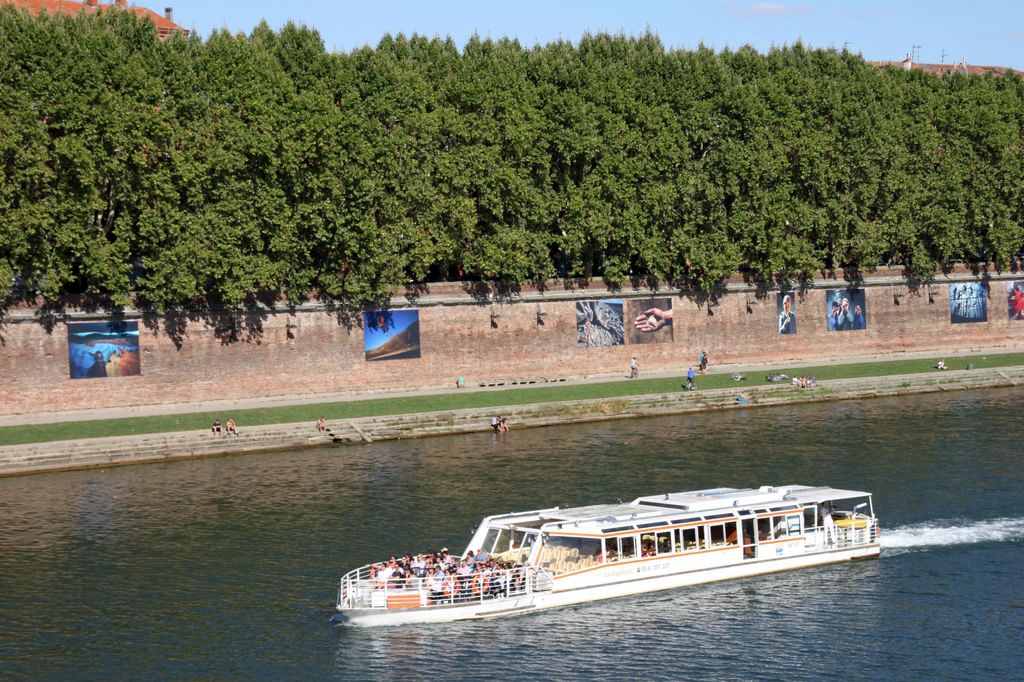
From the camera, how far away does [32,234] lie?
6831cm

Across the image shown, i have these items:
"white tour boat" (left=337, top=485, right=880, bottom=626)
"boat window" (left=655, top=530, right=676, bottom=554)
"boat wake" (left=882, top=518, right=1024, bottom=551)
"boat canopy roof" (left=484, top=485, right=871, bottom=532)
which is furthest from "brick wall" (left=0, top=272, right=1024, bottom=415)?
"boat window" (left=655, top=530, right=676, bottom=554)

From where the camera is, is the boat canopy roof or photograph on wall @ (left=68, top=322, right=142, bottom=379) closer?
the boat canopy roof

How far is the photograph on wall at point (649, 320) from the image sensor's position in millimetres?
86438

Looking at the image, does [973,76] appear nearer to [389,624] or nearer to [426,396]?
[426,396]

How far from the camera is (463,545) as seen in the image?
4616 centimetres

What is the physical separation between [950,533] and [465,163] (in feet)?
136

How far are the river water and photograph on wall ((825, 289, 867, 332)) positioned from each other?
23925 millimetres

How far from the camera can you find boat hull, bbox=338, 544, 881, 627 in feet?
129

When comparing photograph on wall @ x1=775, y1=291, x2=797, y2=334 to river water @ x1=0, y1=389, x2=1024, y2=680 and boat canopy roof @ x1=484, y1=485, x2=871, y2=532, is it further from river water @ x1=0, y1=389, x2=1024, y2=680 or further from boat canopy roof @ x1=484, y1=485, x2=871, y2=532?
boat canopy roof @ x1=484, y1=485, x2=871, y2=532

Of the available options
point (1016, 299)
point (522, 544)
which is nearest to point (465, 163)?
point (522, 544)

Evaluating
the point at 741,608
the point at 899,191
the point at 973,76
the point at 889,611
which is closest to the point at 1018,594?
the point at 889,611

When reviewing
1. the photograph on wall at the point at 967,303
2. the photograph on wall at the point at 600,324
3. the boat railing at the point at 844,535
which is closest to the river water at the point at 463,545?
the boat railing at the point at 844,535

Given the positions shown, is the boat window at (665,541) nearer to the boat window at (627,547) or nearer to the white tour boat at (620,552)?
the white tour boat at (620,552)

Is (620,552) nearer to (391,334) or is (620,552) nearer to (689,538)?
(689,538)
